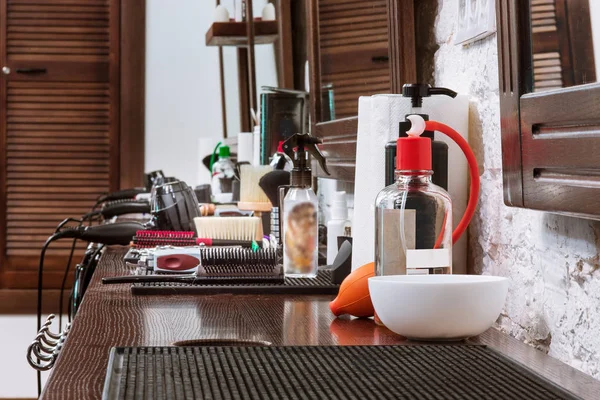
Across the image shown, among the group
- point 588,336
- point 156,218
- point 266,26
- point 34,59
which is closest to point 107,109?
point 34,59

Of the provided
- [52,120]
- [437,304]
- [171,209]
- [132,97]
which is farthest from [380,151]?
[52,120]

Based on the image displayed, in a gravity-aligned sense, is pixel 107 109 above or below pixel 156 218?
above

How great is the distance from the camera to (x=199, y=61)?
521 cm

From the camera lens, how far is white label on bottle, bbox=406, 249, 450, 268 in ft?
3.30

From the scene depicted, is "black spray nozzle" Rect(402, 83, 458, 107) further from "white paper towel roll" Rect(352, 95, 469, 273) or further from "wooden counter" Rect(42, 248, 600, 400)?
"wooden counter" Rect(42, 248, 600, 400)

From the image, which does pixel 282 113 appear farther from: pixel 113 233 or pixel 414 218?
pixel 414 218

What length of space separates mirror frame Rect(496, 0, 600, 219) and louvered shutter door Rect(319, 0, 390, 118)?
64 cm

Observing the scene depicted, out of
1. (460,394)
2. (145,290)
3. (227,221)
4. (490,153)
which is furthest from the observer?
(227,221)

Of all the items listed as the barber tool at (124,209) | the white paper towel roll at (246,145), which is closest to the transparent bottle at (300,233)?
the barber tool at (124,209)

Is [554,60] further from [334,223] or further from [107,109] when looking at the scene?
[107,109]

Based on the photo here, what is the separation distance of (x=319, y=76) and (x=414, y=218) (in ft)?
4.73

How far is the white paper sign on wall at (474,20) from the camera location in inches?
48.6

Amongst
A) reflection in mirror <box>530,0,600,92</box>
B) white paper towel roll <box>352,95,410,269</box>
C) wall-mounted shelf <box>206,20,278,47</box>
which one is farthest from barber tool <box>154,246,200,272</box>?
wall-mounted shelf <box>206,20,278,47</box>

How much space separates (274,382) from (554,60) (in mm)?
480
